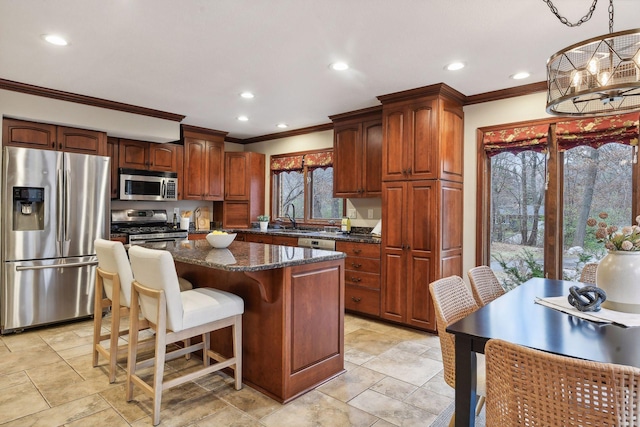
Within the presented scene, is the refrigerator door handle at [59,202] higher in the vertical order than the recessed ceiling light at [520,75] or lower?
lower

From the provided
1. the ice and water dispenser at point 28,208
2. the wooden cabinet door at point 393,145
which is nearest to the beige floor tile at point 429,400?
the wooden cabinet door at point 393,145

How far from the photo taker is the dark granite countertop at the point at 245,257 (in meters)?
2.19

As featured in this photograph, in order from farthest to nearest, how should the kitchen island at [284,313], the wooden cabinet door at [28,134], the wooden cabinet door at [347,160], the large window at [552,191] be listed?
the wooden cabinet door at [347,160], the wooden cabinet door at [28,134], the large window at [552,191], the kitchen island at [284,313]

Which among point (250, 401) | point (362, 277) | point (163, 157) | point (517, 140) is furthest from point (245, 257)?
point (163, 157)

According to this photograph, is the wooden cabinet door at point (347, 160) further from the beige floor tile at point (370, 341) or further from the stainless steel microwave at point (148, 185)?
the stainless steel microwave at point (148, 185)

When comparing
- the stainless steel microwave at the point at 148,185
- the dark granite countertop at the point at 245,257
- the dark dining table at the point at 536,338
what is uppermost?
the stainless steel microwave at the point at 148,185

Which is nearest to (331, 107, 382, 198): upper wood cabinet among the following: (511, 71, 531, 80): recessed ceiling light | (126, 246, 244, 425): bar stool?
(511, 71, 531, 80): recessed ceiling light

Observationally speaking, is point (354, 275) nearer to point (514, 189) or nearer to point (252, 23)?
point (514, 189)

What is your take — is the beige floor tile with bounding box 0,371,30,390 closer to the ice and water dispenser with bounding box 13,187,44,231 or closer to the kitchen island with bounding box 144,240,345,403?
the kitchen island with bounding box 144,240,345,403

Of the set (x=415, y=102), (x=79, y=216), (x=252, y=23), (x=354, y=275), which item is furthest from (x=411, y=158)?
(x=79, y=216)

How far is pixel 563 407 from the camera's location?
1.05m

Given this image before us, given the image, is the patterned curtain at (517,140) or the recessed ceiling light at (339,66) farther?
the patterned curtain at (517,140)

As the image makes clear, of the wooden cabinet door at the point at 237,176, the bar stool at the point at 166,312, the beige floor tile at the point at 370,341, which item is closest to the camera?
the bar stool at the point at 166,312

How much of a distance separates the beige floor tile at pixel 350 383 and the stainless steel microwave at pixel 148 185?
373cm
